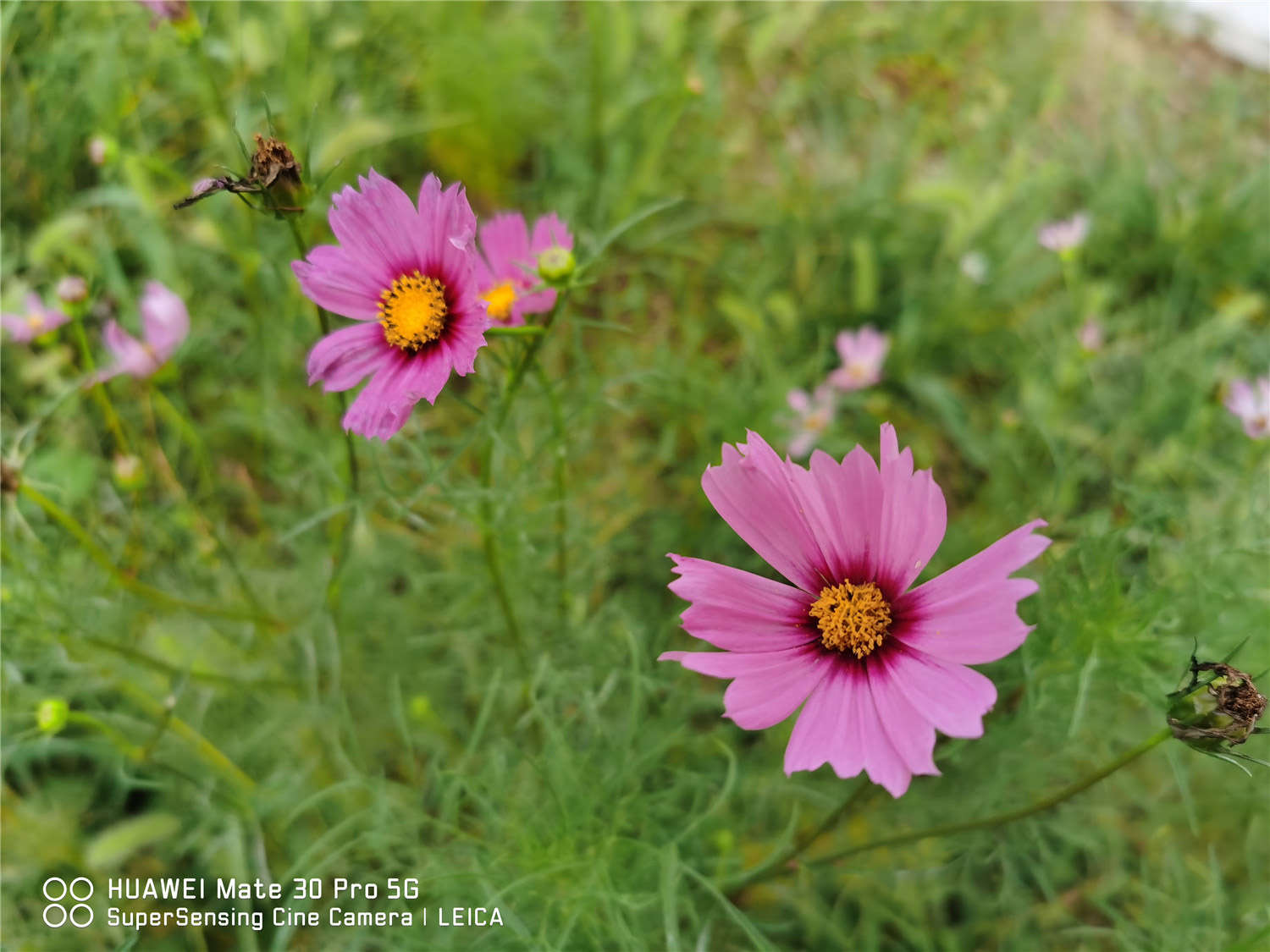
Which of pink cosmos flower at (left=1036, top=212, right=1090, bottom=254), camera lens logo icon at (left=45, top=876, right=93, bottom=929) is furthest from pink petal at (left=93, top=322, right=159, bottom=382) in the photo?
pink cosmos flower at (left=1036, top=212, right=1090, bottom=254)

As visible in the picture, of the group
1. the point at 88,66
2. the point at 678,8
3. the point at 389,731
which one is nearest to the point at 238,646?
the point at 389,731

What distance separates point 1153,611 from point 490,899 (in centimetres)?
59

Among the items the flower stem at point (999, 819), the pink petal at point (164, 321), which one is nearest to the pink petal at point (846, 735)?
the flower stem at point (999, 819)

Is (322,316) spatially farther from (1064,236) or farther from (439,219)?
(1064,236)

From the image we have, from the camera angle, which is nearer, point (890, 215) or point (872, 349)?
point (872, 349)

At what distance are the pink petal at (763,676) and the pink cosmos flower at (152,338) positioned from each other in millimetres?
742

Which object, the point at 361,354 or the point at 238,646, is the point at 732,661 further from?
the point at 238,646

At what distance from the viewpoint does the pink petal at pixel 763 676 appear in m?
0.59

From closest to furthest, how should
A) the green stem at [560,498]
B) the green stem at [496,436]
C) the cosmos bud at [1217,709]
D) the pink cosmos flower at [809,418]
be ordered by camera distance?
the cosmos bud at [1217,709], the green stem at [496,436], the green stem at [560,498], the pink cosmos flower at [809,418]

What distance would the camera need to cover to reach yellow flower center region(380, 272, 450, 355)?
70 centimetres

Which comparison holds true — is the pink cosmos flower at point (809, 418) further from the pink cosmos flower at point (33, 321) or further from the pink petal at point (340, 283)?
the pink cosmos flower at point (33, 321)

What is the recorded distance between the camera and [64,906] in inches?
40.9

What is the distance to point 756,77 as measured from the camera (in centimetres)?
181

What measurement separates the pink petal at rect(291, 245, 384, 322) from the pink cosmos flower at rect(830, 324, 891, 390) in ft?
2.71
